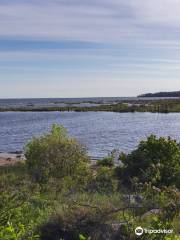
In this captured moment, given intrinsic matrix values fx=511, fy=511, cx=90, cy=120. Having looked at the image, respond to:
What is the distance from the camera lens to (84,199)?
11.2 meters

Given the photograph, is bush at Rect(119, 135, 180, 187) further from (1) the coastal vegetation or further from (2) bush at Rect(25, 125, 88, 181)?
Answer: (2) bush at Rect(25, 125, 88, 181)

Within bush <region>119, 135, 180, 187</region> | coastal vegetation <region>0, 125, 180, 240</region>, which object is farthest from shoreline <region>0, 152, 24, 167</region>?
bush <region>119, 135, 180, 187</region>

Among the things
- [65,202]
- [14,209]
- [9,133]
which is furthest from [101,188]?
[9,133]

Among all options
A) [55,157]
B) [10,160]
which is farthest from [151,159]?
[10,160]

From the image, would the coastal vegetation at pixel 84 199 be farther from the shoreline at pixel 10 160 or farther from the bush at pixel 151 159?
the shoreline at pixel 10 160

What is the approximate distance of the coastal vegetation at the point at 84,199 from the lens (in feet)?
28.4

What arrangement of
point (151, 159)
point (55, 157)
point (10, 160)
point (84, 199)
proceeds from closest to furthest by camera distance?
point (84, 199), point (55, 157), point (151, 159), point (10, 160)

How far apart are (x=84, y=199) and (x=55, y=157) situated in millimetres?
6867

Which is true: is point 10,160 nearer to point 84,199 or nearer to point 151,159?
point 151,159

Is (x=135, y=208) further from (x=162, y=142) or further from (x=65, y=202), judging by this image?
(x=162, y=142)

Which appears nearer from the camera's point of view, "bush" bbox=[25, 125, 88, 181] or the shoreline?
"bush" bbox=[25, 125, 88, 181]

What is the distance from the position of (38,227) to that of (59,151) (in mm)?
9054

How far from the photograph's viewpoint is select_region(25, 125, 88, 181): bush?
57.1 ft

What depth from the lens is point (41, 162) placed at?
1809 cm
